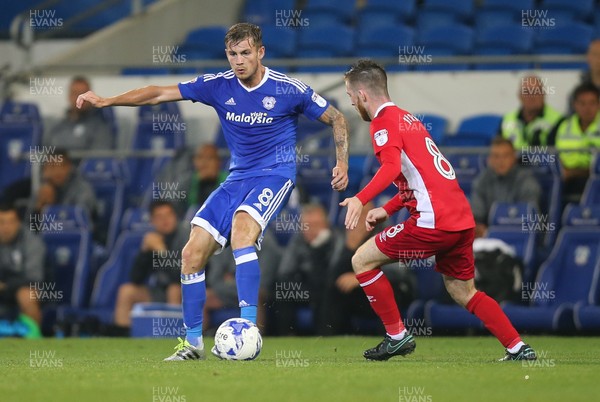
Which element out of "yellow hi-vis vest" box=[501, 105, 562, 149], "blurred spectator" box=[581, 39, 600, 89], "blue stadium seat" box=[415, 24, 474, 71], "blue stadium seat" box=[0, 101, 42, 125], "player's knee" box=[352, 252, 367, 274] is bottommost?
"player's knee" box=[352, 252, 367, 274]

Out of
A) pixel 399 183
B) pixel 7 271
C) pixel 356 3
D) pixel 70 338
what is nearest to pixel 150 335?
pixel 70 338

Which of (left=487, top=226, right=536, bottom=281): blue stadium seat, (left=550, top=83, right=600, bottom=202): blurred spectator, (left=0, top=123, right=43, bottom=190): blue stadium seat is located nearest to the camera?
(left=487, top=226, right=536, bottom=281): blue stadium seat

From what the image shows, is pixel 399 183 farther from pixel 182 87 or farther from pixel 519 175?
pixel 519 175

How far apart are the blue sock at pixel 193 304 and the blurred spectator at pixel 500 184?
4870 mm

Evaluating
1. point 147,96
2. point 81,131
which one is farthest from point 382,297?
point 81,131

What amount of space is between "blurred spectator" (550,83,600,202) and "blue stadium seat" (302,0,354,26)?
5.01m

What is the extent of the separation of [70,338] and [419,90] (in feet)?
17.6

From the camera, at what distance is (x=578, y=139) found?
13758 mm

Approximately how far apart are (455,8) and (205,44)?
358 cm

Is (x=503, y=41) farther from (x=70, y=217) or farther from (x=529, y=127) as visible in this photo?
(x=70, y=217)

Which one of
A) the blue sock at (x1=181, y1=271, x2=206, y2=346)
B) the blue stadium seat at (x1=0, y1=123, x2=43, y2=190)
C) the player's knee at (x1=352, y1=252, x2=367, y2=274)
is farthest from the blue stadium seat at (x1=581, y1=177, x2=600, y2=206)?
the blue stadium seat at (x1=0, y1=123, x2=43, y2=190)

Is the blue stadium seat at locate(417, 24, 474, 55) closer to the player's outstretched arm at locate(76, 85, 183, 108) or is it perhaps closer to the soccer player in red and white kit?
the player's outstretched arm at locate(76, 85, 183, 108)

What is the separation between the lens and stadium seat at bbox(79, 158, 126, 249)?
15.7 m

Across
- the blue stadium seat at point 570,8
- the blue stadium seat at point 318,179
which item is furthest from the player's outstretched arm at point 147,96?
the blue stadium seat at point 570,8
